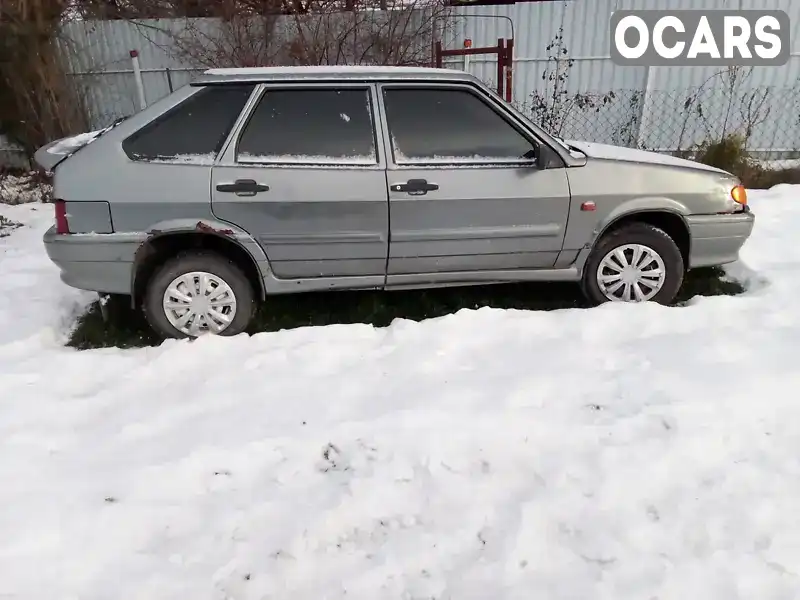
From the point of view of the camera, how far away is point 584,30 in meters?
8.65

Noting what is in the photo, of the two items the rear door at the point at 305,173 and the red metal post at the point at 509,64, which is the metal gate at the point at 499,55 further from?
the rear door at the point at 305,173

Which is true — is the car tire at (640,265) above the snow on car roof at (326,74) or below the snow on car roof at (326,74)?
below

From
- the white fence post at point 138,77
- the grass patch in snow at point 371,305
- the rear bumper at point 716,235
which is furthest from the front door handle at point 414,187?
the white fence post at point 138,77

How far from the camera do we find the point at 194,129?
352cm

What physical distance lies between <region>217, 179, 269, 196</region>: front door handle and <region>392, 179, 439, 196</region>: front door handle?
0.81 m

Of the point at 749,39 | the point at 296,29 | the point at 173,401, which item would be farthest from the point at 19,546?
the point at 749,39

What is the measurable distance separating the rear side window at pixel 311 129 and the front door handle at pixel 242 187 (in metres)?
0.14

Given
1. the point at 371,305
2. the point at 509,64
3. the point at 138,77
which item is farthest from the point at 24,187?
the point at 509,64

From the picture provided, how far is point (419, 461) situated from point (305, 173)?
188 centimetres

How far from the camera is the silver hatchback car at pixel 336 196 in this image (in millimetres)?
3484

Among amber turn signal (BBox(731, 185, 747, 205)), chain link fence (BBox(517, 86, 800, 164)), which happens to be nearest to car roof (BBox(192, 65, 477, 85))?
amber turn signal (BBox(731, 185, 747, 205))

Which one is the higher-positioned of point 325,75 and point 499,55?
point 499,55

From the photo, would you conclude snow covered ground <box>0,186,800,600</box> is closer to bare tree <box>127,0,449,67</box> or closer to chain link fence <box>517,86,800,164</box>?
chain link fence <box>517,86,800,164</box>

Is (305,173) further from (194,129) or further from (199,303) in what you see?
(199,303)
